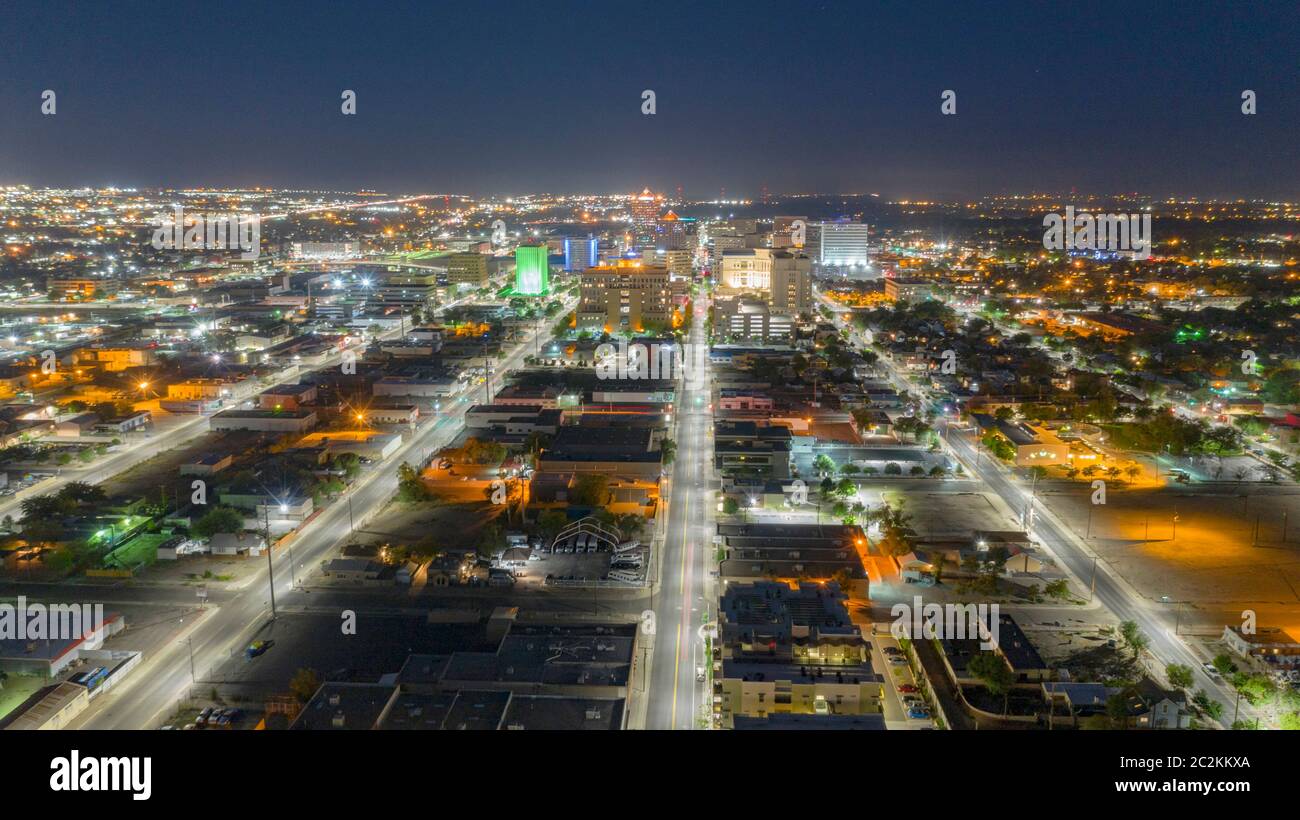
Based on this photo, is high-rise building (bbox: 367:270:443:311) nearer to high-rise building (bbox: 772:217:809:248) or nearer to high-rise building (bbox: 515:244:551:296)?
high-rise building (bbox: 515:244:551:296)

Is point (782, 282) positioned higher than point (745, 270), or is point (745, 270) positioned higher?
point (745, 270)

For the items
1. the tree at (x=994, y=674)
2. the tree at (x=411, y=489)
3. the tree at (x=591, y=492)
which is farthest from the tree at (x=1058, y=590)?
the tree at (x=411, y=489)

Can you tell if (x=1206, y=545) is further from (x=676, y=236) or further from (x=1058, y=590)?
(x=676, y=236)

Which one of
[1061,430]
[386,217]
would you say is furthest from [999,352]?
[386,217]

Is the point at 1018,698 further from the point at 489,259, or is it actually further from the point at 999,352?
the point at 489,259

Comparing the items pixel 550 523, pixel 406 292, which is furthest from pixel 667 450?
pixel 406 292
